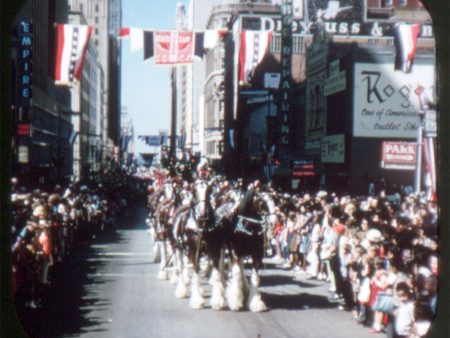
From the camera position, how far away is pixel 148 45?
51.7 ft

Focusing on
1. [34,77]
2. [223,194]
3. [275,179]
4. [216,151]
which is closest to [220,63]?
[216,151]

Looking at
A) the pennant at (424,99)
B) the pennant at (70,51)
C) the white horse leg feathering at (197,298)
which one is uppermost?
the pennant at (70,51)

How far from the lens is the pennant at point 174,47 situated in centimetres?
1597

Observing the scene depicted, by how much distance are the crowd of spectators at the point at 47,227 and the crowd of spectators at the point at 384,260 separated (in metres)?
4.83

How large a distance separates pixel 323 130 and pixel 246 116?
23.8m

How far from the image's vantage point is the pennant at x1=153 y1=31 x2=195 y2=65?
16.0m

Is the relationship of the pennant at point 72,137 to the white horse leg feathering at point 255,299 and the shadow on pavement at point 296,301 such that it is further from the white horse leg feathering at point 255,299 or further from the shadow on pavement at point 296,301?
the white horse leg feathering at point 255,299

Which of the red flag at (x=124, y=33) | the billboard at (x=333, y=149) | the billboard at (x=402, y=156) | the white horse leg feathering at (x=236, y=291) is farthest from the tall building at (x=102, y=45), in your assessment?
the white horse leg feathering at (x=236, y=291)

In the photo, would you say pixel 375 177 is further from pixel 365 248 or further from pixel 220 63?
pixel 220 63

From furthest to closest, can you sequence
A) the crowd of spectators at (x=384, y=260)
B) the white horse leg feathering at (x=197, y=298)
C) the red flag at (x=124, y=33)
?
1. the red flag at (x=124, y=33)
2. the white horse leg feathering at (x=197, y=298)
3. the crowd of spectators at (x=384, y=260)

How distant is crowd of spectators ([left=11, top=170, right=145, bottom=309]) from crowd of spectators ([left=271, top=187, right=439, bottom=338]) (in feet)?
15.8

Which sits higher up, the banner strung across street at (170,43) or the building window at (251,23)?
the building window at (251,23)

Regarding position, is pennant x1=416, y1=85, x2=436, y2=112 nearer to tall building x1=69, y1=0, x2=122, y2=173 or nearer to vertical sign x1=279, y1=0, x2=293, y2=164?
tall building x1=69, y1=0, x2=122, y2=173

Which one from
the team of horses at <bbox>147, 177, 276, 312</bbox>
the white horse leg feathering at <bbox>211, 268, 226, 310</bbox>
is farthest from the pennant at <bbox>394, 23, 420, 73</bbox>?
the white horse leg feathering at <bbox>211, 268, 226, 310</bbox>
